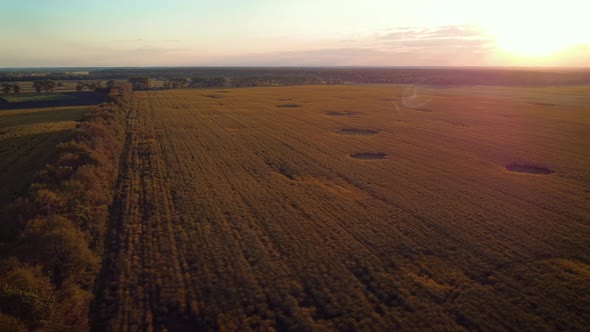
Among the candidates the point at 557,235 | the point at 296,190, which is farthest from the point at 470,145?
the point at 296,190

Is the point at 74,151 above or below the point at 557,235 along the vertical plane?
above

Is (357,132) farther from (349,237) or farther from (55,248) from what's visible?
(55,248)

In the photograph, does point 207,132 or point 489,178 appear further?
point 207,132

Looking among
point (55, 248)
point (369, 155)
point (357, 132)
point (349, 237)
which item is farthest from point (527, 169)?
point (55, 248)

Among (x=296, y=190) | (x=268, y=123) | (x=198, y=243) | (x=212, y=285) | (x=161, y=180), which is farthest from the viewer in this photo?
(x=268, y=123)

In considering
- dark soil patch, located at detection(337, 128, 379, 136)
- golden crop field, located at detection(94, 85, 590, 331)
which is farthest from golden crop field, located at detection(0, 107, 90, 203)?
dark soil patch, located at detection(337, 128, 379, 136)

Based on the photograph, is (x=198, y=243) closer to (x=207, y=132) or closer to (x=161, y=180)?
(x=161, y=180)

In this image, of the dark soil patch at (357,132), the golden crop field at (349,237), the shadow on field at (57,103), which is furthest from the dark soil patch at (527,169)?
the shadow on field at (57,103)

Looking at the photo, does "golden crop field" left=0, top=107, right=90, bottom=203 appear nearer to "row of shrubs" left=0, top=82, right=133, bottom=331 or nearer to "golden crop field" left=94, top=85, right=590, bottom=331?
"row of shrubs" left=0, top=82, right=133, bottom=331
